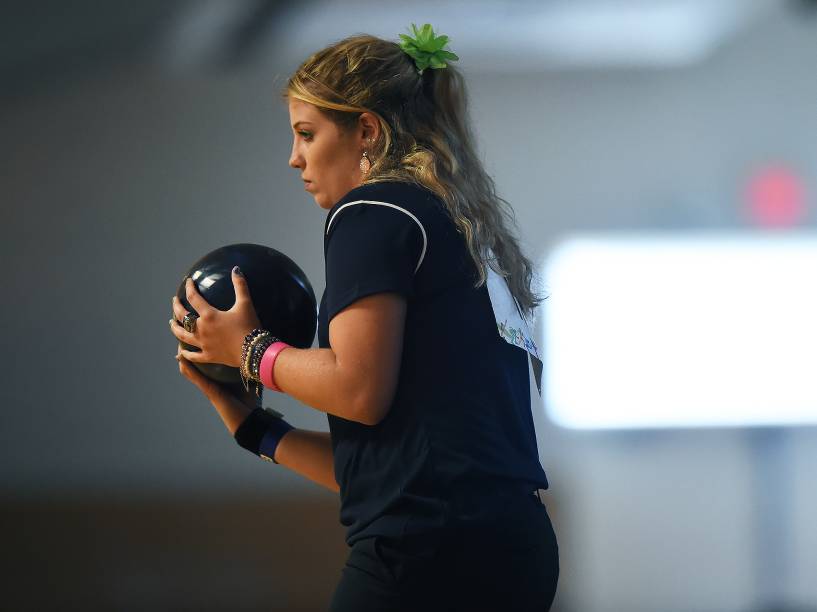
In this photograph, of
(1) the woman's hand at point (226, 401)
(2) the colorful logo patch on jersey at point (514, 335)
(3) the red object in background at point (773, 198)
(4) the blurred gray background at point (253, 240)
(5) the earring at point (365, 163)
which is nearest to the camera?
(2) the colorful logo patch on jersey at point (514, 335)

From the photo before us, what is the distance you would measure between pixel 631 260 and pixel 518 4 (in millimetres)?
1201

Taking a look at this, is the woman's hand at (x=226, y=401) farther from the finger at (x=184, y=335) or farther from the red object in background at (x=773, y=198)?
the red object in background at (x=773, y=198)

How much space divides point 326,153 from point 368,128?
73mm

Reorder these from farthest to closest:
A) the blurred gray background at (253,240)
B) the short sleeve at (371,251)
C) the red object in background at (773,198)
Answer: the red object in background at (773,198) < the blurred gray background at (253,240) < the short sleeve at (371,251)

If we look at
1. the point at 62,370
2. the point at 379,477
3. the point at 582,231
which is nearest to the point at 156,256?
the point at 62,370

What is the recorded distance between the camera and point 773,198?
433 centimetres

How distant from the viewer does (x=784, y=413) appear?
4184 mm

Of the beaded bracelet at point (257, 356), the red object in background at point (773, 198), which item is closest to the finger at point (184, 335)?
the beaded bracelet at point (257, 356)

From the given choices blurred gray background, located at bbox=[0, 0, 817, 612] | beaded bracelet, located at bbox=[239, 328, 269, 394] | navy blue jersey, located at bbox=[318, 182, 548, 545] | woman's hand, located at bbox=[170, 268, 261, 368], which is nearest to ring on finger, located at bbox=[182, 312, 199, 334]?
woman's hand, located at bbox=[170, 268, 261, 368]

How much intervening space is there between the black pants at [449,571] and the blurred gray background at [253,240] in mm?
2795

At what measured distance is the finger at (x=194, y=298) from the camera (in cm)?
147

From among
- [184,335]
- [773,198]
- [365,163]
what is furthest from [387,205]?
[773,198]

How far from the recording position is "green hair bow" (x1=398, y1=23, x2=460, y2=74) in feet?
5.09

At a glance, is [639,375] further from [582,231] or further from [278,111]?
[278,111]
